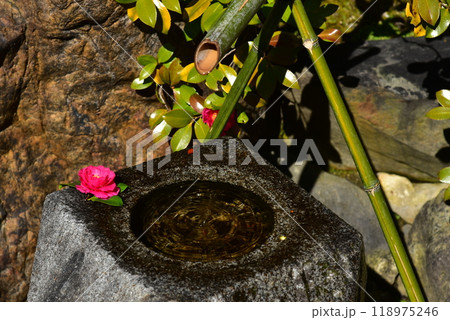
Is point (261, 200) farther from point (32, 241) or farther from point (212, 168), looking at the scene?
point (32, 241)

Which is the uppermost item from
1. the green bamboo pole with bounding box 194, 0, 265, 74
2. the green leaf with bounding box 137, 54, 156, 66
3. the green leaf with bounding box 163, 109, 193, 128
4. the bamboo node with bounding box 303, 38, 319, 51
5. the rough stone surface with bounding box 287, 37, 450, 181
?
the green bamboo pole with bounding box 194, 0, 265, 74

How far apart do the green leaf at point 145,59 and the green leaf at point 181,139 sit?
1.24 ft

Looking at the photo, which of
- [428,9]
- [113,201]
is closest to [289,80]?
[428,9]

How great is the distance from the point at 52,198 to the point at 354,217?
1917 mm

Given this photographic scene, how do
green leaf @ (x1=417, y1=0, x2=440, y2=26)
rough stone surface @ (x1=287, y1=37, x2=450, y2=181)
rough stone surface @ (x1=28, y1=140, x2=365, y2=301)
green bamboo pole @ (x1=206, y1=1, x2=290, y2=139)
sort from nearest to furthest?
rough stone surface @ (x1=28, y1=140, x2=365, y2=301), green bamboo pole @ (x1=206, y1=1, x2=290, y2=139), green leaf @ (x1=417, y1=0, x2=440, y2=26), rough stone surface @ (x1=287, y1=37, x2=450, y2=181)

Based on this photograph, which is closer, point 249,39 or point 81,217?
point 81,217

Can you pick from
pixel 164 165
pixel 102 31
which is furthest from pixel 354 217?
pixel 102 31

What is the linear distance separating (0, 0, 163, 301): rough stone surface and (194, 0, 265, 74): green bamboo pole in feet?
4.31

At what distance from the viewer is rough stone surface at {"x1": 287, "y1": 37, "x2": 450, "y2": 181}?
3.32 meters

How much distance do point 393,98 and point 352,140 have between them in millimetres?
1344

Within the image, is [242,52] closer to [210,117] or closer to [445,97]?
[210,117]

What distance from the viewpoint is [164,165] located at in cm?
250

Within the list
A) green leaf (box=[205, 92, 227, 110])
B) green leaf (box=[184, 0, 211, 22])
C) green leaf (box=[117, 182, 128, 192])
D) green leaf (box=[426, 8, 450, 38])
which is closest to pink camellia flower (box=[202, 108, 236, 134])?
green leaf (box=[205, 92, 227, 110])

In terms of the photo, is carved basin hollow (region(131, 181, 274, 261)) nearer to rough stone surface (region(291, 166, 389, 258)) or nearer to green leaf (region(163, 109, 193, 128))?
green leaf (region(163, 109, 193, 128))
